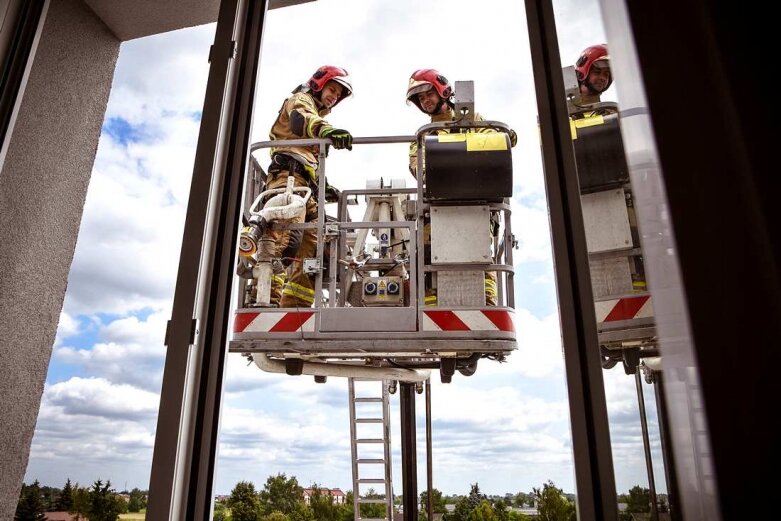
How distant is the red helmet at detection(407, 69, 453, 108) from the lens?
451cm

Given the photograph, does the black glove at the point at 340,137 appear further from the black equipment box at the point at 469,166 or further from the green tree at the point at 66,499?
the green tree at the point at 66,499

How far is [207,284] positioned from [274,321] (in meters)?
2.16

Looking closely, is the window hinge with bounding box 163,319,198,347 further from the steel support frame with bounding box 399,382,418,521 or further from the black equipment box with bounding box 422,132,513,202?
the steel support frame with bounding box 399,382,418,521

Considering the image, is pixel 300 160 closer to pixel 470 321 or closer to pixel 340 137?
pixel 340 137

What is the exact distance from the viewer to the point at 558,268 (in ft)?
5.02

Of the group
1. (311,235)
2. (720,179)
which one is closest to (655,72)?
(720,179)

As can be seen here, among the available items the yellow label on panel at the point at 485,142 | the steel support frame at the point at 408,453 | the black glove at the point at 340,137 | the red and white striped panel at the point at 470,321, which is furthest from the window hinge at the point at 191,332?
the steel support frame at the point at 408,453

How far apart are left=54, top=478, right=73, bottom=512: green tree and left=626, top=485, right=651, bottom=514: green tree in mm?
1848

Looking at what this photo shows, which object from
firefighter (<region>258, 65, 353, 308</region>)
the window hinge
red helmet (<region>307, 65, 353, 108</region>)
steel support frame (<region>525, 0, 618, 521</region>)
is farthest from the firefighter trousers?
steel support frame (<region>525, 0, 618, 521</region>)

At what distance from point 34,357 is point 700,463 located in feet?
7.38

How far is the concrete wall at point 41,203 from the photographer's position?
1.92 meters

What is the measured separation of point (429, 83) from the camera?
451cm

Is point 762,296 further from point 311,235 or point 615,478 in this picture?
point 311,235

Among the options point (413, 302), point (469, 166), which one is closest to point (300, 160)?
point (469, 166)
